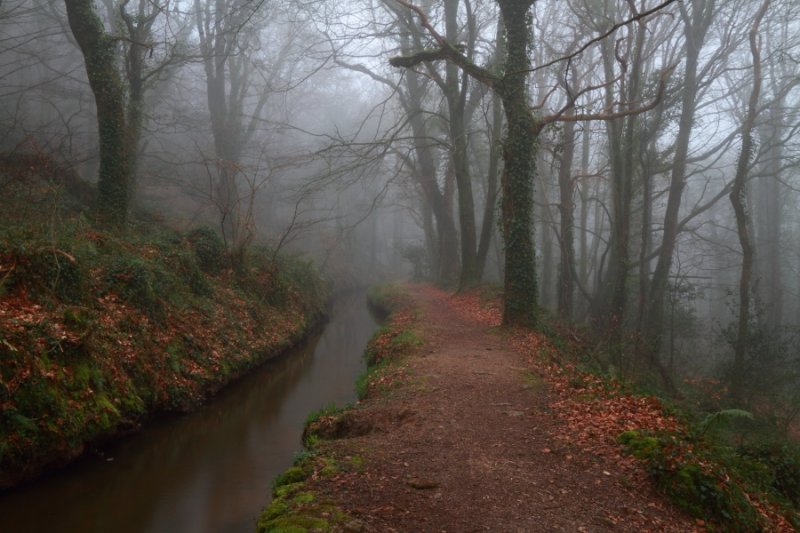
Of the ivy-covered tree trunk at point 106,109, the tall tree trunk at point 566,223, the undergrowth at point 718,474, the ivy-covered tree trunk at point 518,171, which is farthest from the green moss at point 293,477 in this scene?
the tall tree trunk at point 566,223

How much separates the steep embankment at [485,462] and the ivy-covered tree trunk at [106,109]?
8.03m

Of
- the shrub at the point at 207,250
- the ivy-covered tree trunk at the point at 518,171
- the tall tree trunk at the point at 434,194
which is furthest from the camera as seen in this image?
the tall tree trunk at the point at 434,194

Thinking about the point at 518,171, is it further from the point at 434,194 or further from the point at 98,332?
the point at 434,194

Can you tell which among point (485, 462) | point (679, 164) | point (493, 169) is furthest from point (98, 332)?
point (679, 164)

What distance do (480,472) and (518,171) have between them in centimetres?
816

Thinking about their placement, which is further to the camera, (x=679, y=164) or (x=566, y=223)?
(x=566, y=223)

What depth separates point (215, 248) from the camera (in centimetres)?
1514

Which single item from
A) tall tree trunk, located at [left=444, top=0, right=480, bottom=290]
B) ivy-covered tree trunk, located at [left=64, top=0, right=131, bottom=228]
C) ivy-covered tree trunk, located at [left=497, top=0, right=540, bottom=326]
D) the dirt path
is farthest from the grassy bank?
tall tree trunk, located at [left=444, top=0, right=480, bottom=290]

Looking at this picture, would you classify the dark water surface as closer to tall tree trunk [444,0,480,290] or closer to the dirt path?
the dirt path

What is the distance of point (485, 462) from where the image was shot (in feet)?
17.8

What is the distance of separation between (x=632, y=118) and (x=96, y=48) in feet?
43.2

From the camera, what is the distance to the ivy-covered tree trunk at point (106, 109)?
12789 millimetres

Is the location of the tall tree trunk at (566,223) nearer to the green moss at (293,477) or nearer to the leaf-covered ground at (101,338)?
the leaf-covered ground at (101,338)

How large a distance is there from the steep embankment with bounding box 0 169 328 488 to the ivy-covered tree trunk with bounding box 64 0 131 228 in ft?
2.73
